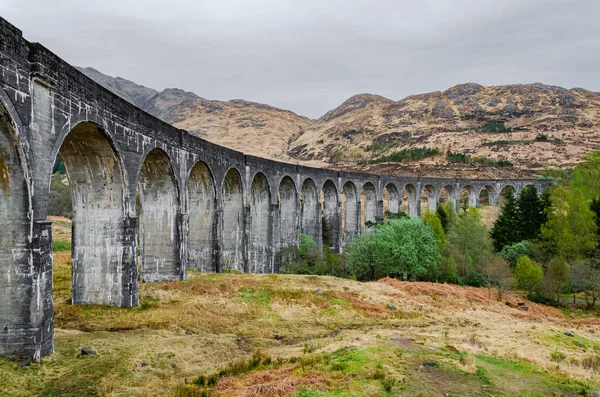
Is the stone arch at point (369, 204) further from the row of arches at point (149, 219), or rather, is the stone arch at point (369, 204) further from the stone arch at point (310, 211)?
the row of arches at point (149, 219)

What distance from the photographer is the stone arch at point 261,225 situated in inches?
1297

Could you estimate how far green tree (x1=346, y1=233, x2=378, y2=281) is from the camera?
32562 mm

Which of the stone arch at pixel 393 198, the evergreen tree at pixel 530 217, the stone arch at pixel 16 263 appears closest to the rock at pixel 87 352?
the stone arch at pixel 16 263

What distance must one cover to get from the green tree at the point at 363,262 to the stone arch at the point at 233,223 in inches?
362

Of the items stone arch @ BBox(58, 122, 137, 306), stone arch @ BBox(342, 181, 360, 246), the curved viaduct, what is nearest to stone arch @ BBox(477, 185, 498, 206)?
stone arch @ BBox(342, 181, 360, 246)

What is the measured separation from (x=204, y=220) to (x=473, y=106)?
12242cm

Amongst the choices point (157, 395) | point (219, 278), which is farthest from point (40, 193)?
point (219, 278)

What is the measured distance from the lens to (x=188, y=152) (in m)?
22.4

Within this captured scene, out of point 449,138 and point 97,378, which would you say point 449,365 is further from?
point 449,138

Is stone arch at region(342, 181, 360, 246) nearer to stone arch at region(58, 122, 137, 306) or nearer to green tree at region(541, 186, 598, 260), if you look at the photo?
green tree at region(541, 186, 598, 260)

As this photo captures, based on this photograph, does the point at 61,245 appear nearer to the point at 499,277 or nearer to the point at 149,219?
the point at 149,219

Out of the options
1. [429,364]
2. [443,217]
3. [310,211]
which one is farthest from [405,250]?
[429,364]

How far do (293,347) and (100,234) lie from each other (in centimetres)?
861

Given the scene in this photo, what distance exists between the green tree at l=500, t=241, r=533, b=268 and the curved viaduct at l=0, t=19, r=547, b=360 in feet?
68.4
